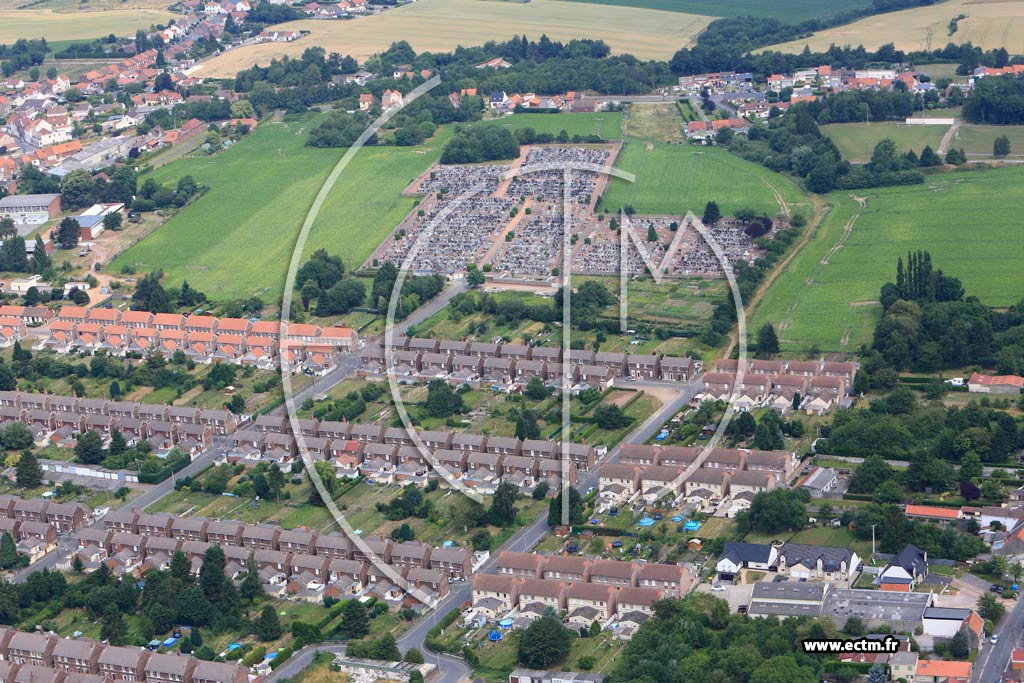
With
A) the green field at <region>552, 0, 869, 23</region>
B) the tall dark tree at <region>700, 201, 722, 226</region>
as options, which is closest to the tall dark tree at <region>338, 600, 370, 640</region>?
the tall dark tree at <region>700, 201, 722, 226</region>

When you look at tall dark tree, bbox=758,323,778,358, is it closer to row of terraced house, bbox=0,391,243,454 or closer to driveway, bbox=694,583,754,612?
driveway, bbox=694,583,754,612

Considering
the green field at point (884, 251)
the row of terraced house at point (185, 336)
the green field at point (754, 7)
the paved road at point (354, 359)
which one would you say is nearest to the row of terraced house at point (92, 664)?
the paved road at point (354, 359)

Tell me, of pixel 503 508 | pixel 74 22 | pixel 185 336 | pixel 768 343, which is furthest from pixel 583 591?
pixel 74 22

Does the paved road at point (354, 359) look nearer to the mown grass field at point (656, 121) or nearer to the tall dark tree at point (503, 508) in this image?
the tall dark tree at point (503, 508)

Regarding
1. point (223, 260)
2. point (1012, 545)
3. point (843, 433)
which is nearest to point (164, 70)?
point (223, 260)

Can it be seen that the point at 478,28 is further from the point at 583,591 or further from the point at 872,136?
the point at 583,591
